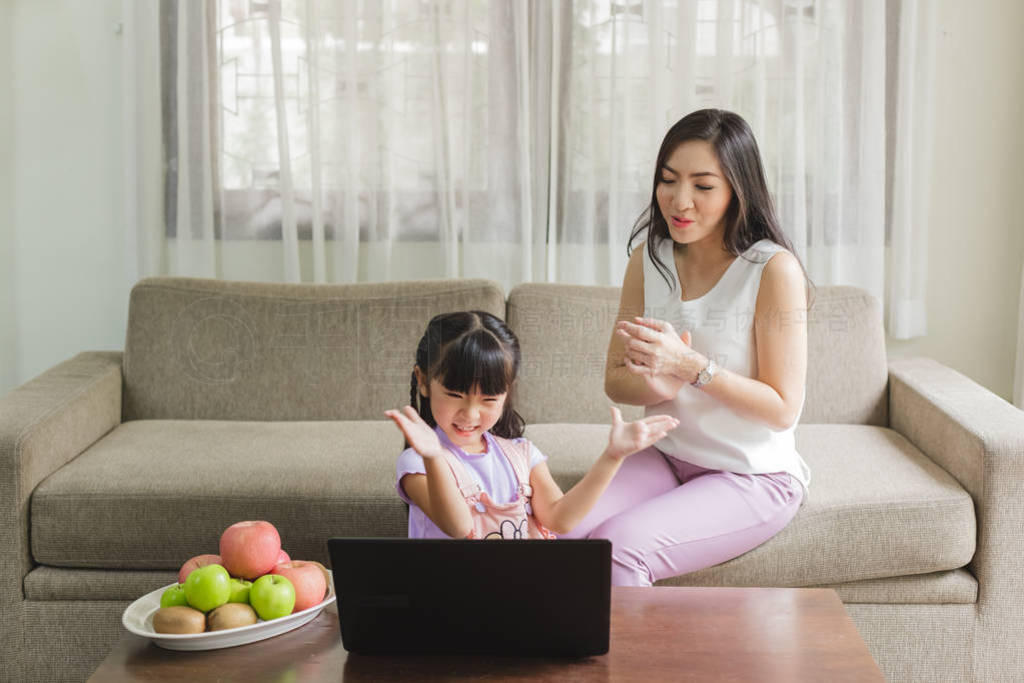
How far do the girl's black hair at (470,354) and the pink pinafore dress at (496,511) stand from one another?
4.9 inches

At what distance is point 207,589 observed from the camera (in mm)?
1302

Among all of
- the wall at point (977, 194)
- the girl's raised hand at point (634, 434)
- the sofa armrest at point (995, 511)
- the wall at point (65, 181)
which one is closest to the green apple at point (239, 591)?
the girl's raised hand at point (634, 434)

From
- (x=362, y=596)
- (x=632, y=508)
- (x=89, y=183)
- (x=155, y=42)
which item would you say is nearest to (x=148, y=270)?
(x=89, y=183)

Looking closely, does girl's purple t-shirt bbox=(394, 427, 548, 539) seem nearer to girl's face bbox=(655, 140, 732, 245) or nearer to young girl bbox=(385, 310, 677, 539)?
young girl bbox=(385, 310, 677, 539)

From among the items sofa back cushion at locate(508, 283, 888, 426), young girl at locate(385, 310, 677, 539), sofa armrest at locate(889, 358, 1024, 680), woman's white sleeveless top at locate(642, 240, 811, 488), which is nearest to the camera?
young girl at locate(385, 310, 677, 539)

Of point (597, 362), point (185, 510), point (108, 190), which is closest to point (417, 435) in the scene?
point (185, 510)

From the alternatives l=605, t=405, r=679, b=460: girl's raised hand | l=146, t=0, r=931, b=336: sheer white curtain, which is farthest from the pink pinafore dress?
l=146, t=0, r=931, b=336: sheer white curtain

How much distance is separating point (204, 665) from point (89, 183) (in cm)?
205

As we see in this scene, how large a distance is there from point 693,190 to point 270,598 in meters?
1.00

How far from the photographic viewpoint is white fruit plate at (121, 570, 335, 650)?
50.1 inches

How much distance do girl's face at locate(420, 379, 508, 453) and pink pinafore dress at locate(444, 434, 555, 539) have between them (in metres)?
0.05

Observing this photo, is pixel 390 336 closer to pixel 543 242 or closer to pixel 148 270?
pixel 543 242

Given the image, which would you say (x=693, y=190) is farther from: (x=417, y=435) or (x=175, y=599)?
(x=175, y=599)

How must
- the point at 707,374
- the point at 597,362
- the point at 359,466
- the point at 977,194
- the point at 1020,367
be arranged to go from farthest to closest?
the point at 977,194 → the point at 1020,367 → the point at 597,362 → the point at 359,466 → the point at 707,374
